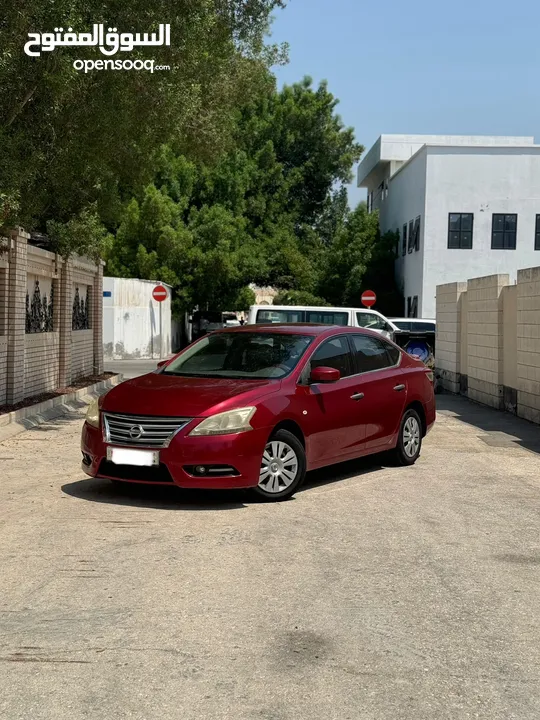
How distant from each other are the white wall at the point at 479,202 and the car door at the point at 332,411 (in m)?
30.3

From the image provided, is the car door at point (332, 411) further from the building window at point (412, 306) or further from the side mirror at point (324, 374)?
the building window at point (412, 306)

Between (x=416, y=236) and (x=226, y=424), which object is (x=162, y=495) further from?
(x=416, y=236)

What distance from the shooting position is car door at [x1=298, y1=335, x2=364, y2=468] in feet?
29.7

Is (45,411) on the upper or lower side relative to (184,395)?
lower

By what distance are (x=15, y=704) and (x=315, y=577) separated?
97.8 inches

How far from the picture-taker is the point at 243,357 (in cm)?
960

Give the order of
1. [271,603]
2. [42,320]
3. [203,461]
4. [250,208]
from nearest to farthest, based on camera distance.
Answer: [271,603] < [203,461] < [42,320] < [250,208]

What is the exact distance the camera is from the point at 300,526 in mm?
7672

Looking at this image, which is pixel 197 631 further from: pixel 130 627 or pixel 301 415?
pixel 301 415

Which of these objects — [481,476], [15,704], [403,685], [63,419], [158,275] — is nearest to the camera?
[15,704]

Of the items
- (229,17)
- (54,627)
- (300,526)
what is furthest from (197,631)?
(229,17)

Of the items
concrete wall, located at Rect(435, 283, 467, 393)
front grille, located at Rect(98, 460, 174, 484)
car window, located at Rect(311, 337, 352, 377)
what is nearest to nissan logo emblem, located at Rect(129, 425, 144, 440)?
front grille, located at Rect(98, 460, 174, 484)

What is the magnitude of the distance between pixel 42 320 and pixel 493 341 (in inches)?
337

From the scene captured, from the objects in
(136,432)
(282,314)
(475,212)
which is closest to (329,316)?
(282,314)
